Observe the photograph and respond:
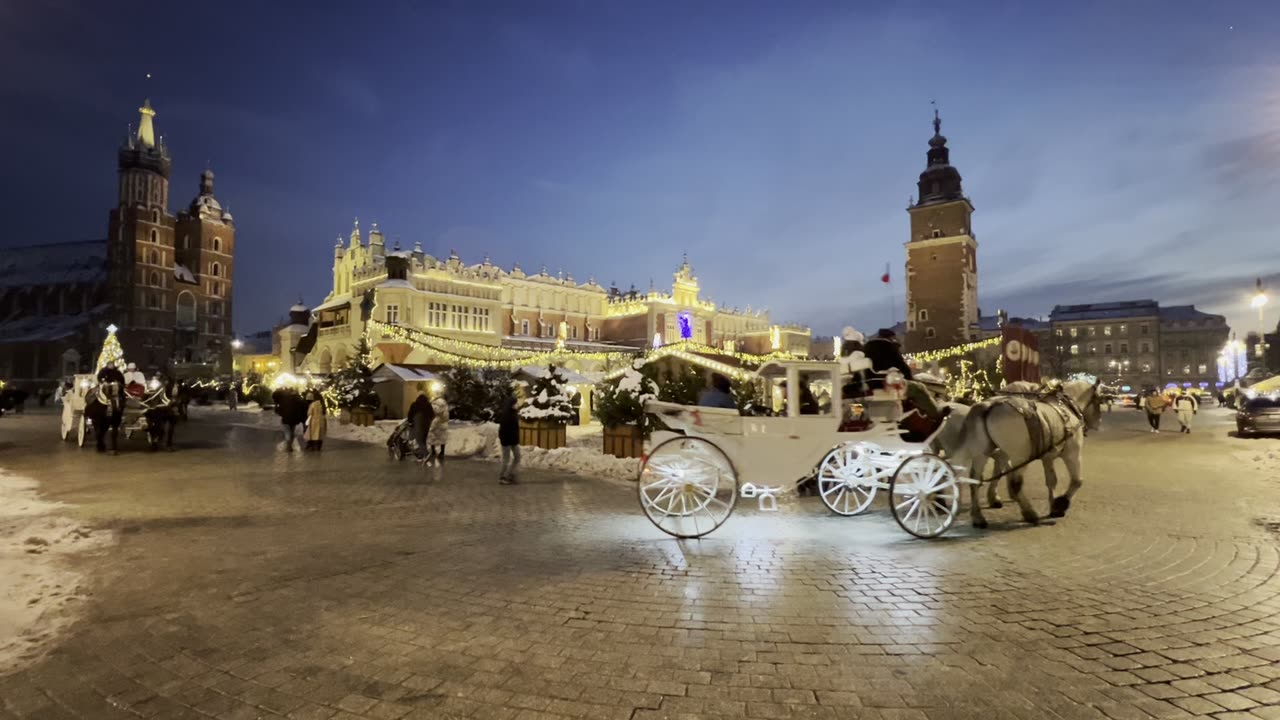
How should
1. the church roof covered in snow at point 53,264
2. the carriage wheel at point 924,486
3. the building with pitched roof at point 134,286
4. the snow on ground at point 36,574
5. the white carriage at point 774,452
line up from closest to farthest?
the snow on ground at point 36,574, the carriage wheel at point 924,486, the white carriage at point 774,452, the building with pitched roof at point 134,286, the church roof covered in snow at point 53,264

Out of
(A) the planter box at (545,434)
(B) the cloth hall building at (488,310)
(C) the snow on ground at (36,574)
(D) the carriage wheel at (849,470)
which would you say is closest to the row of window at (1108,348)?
(B) the cloth hall building at (488,310)

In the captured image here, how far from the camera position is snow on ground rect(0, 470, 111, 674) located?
4609mm

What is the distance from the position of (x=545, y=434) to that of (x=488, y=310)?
40.4 m

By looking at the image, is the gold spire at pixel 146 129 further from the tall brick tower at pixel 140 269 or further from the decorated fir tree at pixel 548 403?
the decorated fir tree at pixel 548 403

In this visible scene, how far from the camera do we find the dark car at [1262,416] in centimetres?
2078

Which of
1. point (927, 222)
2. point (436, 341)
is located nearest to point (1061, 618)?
point (436, 341)

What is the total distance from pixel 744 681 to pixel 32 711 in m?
4.12

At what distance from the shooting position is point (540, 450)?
1638 cm

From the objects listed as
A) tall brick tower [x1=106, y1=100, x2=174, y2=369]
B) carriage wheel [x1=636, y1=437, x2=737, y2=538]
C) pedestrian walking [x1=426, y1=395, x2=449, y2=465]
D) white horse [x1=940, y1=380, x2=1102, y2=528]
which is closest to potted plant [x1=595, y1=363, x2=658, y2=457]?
pedestrian walking [x1=426, y1=395, x2=449, y2=465]

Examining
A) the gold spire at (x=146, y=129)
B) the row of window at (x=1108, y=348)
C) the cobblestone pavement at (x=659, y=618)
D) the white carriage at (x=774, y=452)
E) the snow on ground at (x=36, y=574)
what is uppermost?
the gold spire at (x=146, y=129)

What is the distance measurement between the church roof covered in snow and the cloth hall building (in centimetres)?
6126

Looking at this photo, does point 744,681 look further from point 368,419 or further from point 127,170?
point 127,170

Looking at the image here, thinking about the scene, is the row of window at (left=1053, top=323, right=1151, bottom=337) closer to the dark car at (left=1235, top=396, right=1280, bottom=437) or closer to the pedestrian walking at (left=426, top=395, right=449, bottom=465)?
the dark car at (left=1235, top=396, right=1280, bottom=437)

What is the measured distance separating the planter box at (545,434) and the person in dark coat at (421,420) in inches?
111
